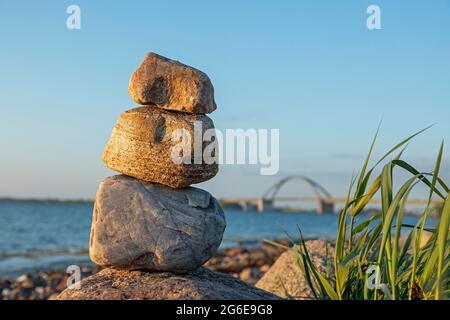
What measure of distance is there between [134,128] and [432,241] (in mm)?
2856

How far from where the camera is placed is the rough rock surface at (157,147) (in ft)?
20.0

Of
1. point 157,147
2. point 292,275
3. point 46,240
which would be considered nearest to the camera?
point 157,147

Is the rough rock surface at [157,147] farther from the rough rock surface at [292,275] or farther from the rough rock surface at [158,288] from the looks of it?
the rough rock surface at [292,275]

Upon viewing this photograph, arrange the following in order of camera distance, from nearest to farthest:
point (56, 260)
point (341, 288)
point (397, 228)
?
point (397, 228)
point (341, 288)
point (56, 260)

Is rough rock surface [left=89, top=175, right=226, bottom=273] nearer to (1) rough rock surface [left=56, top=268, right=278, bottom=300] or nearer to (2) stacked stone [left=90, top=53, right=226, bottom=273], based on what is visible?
(2) stacked stone [left=90, top=53, right=226, bottom=273]

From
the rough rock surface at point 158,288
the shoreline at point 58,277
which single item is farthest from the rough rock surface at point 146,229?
the shoreline at point 58,277

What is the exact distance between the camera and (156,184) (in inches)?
252

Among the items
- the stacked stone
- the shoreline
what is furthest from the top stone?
the shoreline

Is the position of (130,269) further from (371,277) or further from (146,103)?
(371,277)

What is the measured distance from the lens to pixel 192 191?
648 cm

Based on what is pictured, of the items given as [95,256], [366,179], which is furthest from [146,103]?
[366,179]

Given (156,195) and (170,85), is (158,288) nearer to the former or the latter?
(156,195)

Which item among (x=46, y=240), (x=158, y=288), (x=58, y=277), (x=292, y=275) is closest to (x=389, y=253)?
(x=158, y=288)

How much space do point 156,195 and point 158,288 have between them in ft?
3.01
